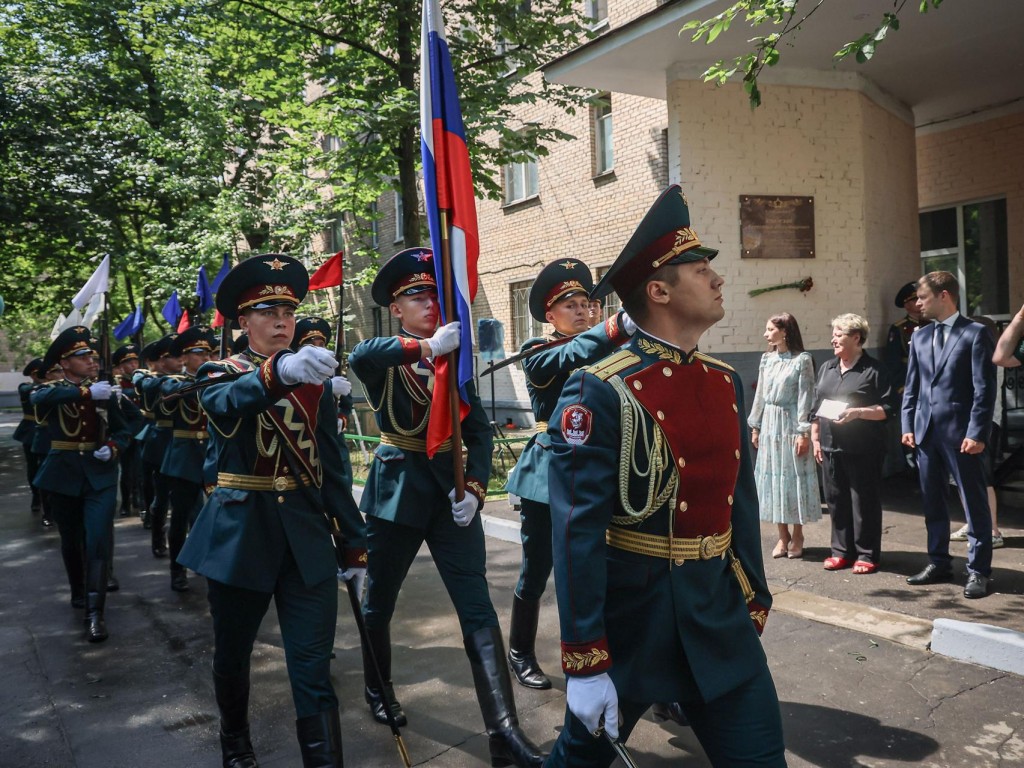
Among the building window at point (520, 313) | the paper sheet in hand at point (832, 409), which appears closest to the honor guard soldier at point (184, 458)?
the paper sheet in hand at point (832, 409)

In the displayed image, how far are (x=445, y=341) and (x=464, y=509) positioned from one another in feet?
2.55

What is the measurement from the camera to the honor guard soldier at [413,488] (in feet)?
12.7

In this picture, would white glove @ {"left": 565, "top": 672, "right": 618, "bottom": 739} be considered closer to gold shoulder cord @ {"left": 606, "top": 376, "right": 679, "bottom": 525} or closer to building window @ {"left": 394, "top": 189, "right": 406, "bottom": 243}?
gold shoulder cord @ {"left": 606, "top": 376, "right": 679, "bottom": 525}

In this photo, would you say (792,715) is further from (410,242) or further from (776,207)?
(410,242)

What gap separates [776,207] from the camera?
10.3m

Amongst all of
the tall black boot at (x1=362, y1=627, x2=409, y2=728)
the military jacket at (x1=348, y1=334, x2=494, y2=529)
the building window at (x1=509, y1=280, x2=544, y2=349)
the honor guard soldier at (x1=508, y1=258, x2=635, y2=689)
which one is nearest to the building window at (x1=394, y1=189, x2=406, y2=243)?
the building window at (x1=509, y1=280, x2=544, y2=349)

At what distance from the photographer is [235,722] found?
3684 mm

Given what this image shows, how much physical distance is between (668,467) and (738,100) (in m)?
8.89

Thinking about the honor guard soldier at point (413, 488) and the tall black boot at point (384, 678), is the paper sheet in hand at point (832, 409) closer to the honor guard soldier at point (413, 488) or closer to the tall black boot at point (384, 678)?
the honor guard soldier at point (413, 488)

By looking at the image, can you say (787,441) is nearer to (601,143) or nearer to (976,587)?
→ (976,587)

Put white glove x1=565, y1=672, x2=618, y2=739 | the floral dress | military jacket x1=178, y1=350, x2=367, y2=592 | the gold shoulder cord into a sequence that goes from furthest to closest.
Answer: the floral dress
military jacket x1=178, y1=350, x2=367, y2=592
the gold shoulder cord
white glove x1=565, y1=672, x2=618, y2=739

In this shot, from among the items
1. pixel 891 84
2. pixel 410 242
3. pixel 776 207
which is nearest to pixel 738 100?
pixel 776 207

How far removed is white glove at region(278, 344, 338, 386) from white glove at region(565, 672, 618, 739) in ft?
4.80

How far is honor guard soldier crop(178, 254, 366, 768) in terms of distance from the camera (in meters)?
3.26
